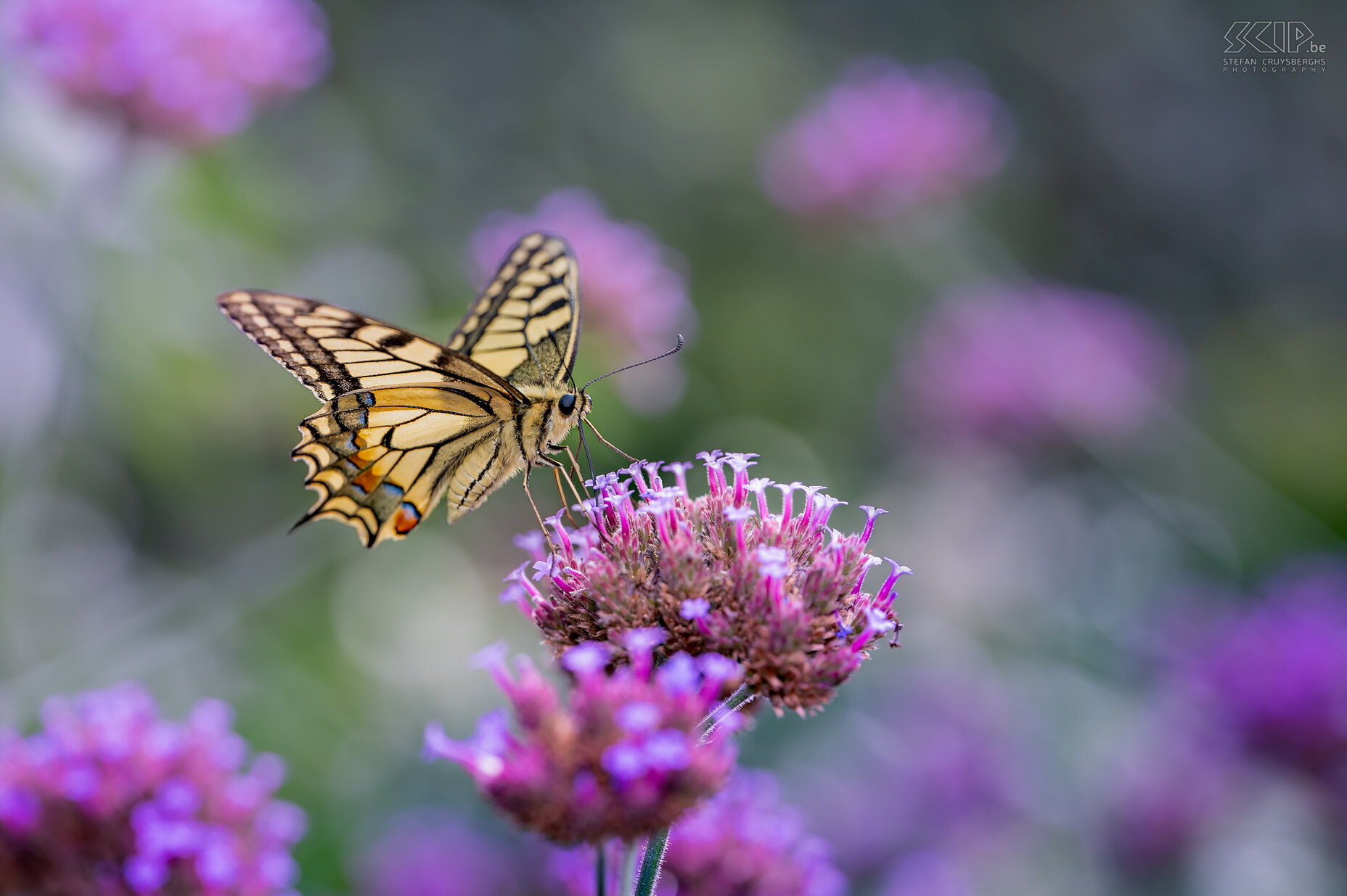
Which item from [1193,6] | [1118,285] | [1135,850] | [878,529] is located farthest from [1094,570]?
[1193,6]

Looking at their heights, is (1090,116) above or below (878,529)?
above

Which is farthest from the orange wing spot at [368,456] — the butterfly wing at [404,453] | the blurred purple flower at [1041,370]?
the blurred purple flower at [1041,370]

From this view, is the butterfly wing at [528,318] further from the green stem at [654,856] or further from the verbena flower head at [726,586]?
the green stem at [654,856]

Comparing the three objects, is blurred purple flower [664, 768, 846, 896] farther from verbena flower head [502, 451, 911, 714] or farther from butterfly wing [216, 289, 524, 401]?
butterfly wing [216, 289, 524, 401]

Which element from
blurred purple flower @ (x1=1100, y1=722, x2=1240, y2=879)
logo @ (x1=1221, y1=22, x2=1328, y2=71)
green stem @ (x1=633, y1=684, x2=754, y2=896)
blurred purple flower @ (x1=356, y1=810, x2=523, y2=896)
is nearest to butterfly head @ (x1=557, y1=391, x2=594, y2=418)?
green stem @ (x1=633, y1=684, x2=754, y2=896)

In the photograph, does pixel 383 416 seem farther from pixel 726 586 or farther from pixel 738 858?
pixel 738 858

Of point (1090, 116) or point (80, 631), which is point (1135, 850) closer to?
point (80, 631)
